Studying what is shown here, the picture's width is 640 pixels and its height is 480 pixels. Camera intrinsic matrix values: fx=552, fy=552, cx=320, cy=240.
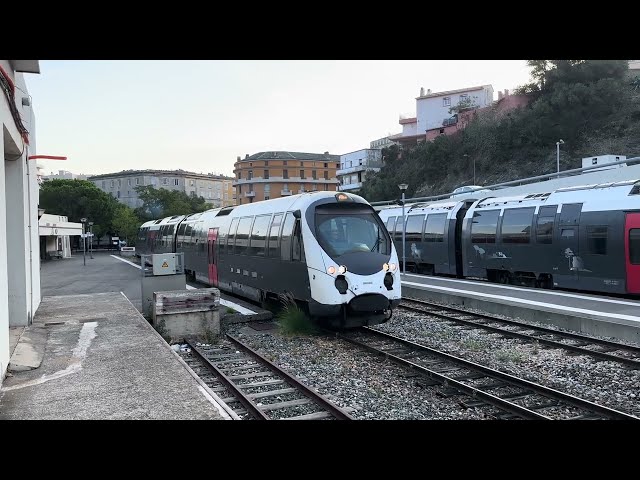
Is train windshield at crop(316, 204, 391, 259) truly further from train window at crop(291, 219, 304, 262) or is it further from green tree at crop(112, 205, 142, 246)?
green tree at crop(112, 205, 142, 246)

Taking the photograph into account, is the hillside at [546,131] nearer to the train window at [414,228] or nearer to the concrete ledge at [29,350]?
the train window at [414,228]

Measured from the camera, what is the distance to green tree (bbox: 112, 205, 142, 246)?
67625mm

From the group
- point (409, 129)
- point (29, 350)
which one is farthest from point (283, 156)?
point (29, 350)

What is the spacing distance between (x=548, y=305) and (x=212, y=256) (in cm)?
1111

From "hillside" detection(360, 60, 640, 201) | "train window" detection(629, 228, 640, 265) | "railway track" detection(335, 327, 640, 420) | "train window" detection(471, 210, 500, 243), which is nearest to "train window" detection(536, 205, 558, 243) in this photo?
"train window" detection(471, 210, 500, 243)

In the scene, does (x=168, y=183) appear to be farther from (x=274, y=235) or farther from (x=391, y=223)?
(x=274, y=235)

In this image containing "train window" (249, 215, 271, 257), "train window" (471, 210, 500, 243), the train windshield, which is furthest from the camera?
"train window" (471, 210, 500, 243)

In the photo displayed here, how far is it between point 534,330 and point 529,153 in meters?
43.4

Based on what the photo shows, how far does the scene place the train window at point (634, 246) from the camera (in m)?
13.6

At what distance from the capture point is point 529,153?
51.4 metres

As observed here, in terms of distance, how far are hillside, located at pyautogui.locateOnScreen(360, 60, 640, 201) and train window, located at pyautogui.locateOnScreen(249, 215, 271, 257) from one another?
127ft

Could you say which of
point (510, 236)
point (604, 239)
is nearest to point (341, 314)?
point (604, 239)

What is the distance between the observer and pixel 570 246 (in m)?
15.6
